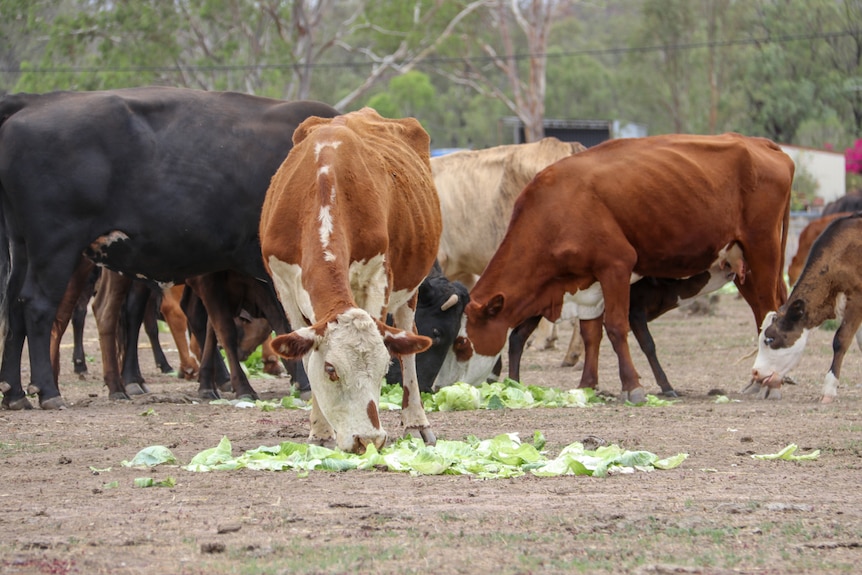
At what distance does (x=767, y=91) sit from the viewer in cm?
5847

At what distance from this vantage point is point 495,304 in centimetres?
1263

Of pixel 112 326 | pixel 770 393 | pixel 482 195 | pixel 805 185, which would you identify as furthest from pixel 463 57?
pixel 770 393

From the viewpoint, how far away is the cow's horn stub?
11992mm

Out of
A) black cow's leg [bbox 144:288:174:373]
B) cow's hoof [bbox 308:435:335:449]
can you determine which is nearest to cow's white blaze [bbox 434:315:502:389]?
cow's hoof [bbox 308:435:335:449]

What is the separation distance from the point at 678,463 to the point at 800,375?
7.62 metres

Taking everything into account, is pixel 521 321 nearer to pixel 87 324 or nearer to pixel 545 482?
pixel 545 482

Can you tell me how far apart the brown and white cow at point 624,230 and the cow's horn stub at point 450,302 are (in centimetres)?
56

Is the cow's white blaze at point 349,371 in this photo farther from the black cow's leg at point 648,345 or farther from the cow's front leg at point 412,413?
the black cow's leg at point 648,345

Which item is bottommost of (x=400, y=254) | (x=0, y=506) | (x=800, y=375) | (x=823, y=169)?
(x=823, y=169)

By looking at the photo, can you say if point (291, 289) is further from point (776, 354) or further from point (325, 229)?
point (776, 354)

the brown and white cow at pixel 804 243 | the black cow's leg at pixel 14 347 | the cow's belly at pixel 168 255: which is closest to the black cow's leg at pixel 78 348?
the black cow's leg at pixel 14 347

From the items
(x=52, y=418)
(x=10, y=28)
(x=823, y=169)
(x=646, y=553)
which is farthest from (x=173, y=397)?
(x=823, y=169)

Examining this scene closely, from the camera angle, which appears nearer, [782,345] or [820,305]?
[820,305]

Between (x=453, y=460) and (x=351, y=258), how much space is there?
55.5 inches
